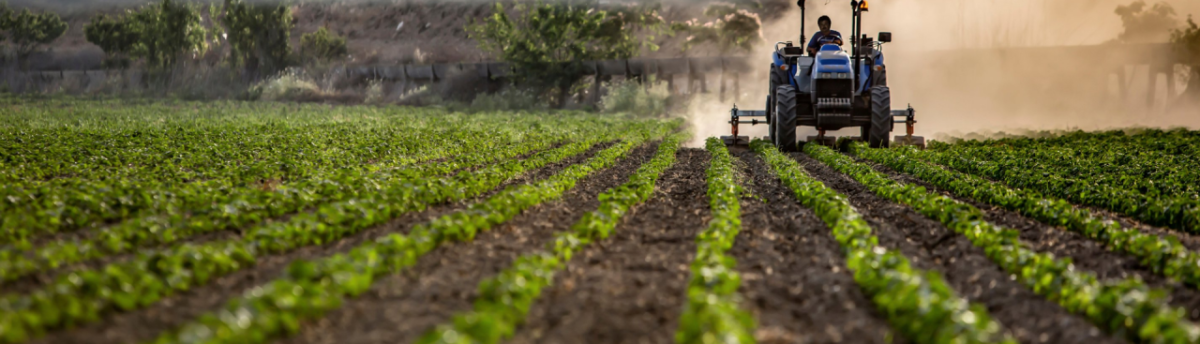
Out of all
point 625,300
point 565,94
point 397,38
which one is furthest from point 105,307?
point 397,38

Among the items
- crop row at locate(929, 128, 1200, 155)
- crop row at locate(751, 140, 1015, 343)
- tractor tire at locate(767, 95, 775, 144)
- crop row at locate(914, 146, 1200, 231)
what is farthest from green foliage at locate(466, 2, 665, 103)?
crop row at locate(751, 140, 1015, 343)

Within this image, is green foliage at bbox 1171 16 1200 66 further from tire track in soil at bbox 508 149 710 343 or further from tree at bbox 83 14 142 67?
tree at bbox 83 14 142 67

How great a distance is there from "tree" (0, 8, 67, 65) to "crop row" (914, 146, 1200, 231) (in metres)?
86.9

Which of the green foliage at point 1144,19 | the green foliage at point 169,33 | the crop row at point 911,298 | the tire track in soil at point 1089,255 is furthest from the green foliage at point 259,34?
the crop row at point 911,298

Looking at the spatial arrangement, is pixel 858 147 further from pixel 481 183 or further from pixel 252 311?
pixel 252 311

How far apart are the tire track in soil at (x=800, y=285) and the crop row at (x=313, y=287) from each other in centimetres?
288

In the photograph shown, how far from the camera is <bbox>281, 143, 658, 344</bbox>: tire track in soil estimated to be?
634cm

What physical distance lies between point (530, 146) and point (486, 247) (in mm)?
16307

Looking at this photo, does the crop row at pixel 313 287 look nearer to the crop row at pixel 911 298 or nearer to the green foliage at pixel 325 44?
the crop row at pixel 911 298

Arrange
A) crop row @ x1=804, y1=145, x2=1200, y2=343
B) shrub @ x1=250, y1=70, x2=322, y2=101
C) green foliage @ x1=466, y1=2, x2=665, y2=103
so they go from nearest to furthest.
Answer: crop row @ x1=804, y1=145, x2=1200, y2=343 → green foliage @ x1=466, y1=2, x2=665, y2=103 → shrub @ x1=250, y1=70, x2=322, y2=101

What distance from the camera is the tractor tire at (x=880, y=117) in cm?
2222

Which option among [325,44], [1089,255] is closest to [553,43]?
[325,44]

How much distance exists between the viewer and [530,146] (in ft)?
84.7

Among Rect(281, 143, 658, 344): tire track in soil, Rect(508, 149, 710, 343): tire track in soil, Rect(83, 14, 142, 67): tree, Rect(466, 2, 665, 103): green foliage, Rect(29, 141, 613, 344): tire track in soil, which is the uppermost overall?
Rect(83, 14, 142, 67): tree
